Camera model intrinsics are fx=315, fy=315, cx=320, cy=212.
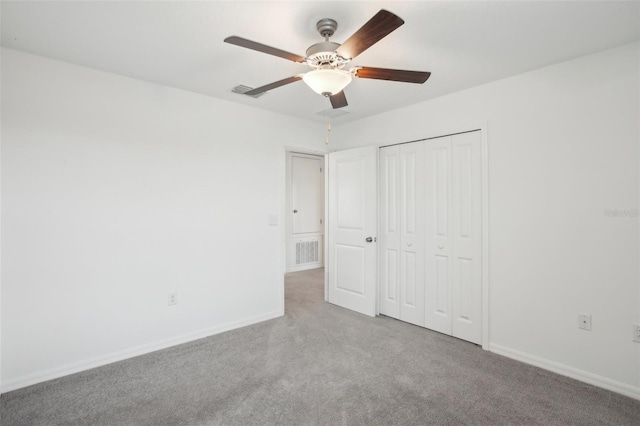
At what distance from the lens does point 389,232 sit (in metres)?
3.70

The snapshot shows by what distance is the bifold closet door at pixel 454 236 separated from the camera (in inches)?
117

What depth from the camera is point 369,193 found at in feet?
12.3

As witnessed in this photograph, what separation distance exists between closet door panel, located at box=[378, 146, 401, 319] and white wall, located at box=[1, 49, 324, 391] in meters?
1.36

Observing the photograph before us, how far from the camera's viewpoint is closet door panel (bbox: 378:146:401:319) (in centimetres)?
362

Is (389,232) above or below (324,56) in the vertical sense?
below

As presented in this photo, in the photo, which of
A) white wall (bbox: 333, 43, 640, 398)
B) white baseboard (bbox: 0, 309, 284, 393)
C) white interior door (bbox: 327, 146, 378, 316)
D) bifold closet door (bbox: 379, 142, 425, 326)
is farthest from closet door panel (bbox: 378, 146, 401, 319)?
white baseboard (bbox: 0, 309, 284, 393)

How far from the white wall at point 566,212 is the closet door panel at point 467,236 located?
134 mm

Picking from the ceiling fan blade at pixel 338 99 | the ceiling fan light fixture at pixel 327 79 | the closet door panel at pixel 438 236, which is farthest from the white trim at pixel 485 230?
the ceiling fan light fixture at pixel 327 79

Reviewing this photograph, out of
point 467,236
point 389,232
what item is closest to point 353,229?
point 389,232

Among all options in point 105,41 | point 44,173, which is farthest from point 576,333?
point 44,173

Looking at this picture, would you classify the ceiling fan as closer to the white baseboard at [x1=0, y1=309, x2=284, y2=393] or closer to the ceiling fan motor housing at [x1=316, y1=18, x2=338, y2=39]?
the ceiling fan motor housing at [x1=316, y1=18, x2=338, y2=39]

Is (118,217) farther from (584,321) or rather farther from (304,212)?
(304,212)

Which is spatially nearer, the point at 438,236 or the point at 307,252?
the point at 438,236

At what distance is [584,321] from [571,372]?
41cm
